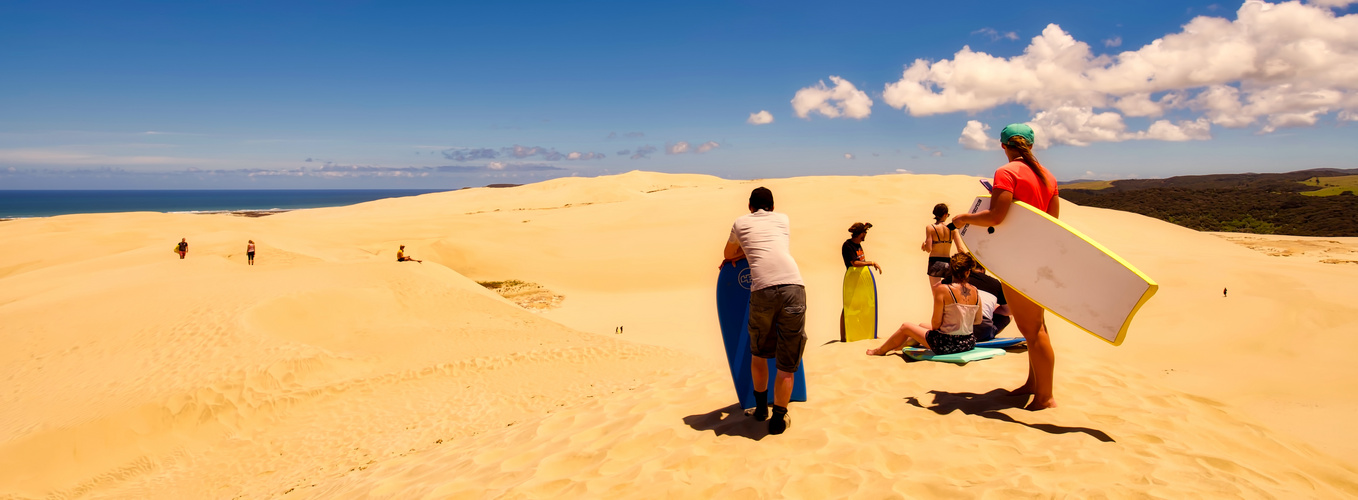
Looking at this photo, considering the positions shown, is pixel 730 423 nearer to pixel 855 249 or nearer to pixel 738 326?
pixel 738 326

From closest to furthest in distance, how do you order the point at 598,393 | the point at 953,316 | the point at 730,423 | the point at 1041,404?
the point at 1041,404, the point at 730,423, the point at 953,316, the point at 598,393

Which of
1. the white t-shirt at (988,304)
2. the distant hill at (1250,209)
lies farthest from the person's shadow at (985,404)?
the distant hill at (1250,209)

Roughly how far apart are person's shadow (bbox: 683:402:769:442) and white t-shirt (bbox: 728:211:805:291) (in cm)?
110

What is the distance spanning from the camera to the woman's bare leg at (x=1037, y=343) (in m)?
4.33

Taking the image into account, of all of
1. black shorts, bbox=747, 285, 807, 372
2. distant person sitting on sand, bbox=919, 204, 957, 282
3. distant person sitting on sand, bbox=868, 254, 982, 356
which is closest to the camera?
black shorts, bbox=747, 285, 807, 372

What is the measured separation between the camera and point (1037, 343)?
4.40 meters

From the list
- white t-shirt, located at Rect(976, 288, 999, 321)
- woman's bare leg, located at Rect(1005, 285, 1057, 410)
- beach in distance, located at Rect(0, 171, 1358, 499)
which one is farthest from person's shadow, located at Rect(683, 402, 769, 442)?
white t-shirt, located at Rect(976, 288, 999, 321)

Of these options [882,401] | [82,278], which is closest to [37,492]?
[882,401]

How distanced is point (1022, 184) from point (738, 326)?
2.26 meters

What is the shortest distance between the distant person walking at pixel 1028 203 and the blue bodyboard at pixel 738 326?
159 centimetres

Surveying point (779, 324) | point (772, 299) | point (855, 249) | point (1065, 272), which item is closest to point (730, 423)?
point (779, 324)

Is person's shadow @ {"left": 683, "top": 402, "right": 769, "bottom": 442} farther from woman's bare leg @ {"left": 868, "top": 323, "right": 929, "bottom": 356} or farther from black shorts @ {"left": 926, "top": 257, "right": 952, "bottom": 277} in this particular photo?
black shorts @ {"left": 926, "top": 257, "right": 952, "bottom": 277}

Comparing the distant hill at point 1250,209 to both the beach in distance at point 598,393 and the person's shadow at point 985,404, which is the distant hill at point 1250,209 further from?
the person's shadow at point 985,404

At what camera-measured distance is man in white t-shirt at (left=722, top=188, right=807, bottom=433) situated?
4.15m
